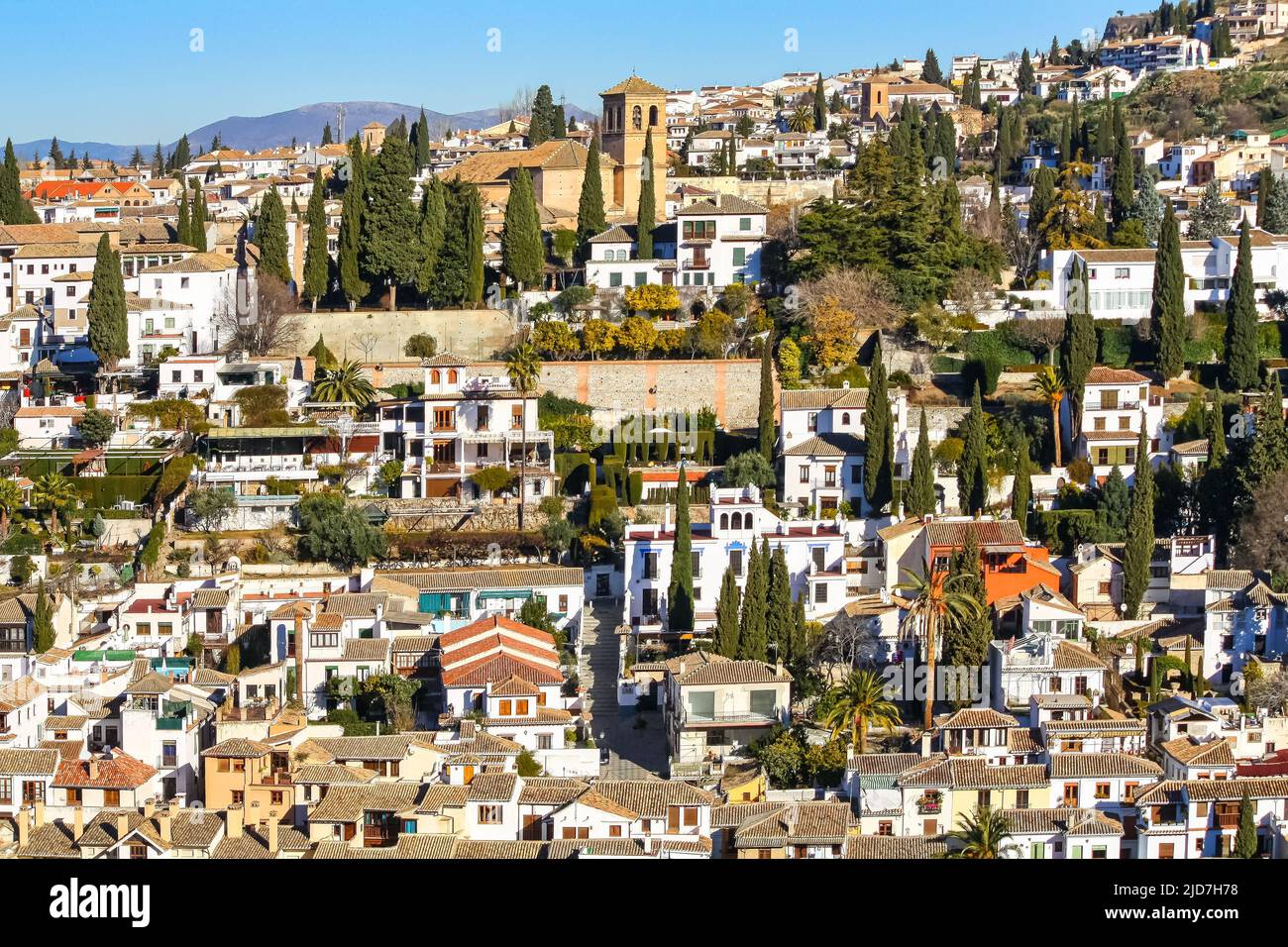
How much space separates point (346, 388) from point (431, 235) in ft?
15.6

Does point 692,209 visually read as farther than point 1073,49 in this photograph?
No

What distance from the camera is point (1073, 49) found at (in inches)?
2842

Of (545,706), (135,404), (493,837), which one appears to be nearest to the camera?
(493,837)

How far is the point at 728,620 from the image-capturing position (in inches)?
957

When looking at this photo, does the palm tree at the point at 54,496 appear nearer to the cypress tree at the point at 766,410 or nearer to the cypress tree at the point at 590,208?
the cypress tree at the point at 766,410

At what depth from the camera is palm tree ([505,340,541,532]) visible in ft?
94.1

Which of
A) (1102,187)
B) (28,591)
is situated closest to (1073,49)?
(1102,187)

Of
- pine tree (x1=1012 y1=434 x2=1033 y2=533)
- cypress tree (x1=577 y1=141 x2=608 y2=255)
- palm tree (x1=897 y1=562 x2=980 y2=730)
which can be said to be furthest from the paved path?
cypress tree (x1=577 y1=141 x2=608 y2=255)

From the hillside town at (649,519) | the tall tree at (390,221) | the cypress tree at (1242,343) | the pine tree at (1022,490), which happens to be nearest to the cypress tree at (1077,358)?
the hillside town at (649,519)

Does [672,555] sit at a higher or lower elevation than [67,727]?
higher

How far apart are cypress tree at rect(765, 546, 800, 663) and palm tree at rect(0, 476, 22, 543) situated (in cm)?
1143

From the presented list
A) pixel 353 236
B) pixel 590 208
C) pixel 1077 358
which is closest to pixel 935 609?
pixel 1077 358

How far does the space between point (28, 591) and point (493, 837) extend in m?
9.83
